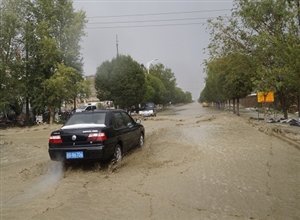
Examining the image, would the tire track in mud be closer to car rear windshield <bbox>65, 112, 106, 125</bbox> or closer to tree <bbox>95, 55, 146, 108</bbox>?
A: car rear windshield <bbox>65, 112, 106, 125</bbox>

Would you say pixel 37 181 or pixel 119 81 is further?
pixel 119 81

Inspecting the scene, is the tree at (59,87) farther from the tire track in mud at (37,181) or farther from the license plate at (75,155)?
the license plate at (75,155)

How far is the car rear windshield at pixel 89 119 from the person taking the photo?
25.1 ft

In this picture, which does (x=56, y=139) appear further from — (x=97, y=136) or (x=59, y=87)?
(x=59, y=87)

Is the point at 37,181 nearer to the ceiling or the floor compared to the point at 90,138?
nearer to the floor

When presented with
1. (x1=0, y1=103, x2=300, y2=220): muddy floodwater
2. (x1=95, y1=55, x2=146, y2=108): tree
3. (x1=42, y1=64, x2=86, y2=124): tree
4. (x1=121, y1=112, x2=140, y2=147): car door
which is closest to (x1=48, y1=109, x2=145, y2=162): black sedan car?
(x1=0, y1=103, x2=300, y2=220): muddy floodwater

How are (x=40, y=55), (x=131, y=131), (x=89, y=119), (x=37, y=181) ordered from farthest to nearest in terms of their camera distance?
(x=40, y=55)
(x=131, y=131)
(x=89, y=119)
(x=37, y=181)

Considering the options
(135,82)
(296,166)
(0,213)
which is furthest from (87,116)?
(135,82)

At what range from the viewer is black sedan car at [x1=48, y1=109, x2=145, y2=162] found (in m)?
6.99

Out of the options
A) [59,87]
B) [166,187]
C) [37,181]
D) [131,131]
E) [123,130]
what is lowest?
[37,181]

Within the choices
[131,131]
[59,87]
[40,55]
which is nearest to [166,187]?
[131,131]

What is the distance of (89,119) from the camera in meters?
7.77

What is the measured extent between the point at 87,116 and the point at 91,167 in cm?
131

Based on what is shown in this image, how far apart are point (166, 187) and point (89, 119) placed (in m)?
3.02
